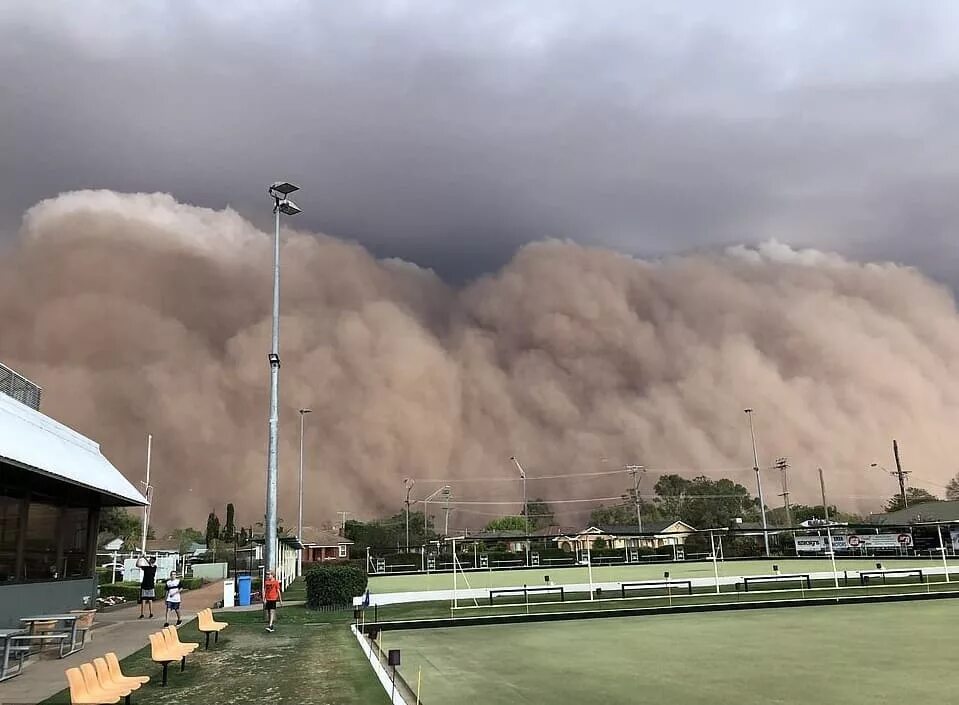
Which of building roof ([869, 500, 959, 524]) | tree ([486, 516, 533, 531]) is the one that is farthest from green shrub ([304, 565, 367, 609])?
tree ([486, 516, 533, 531])

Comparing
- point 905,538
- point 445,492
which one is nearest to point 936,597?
point 905,538

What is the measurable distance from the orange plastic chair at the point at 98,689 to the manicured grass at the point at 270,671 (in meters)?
1.74

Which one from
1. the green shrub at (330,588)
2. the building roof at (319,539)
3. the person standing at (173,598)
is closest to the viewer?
the person standing at (173,598)

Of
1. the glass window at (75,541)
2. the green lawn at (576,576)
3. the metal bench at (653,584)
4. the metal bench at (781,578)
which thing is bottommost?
the green lawn at (576,576)

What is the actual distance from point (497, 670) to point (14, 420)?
14.1 meters

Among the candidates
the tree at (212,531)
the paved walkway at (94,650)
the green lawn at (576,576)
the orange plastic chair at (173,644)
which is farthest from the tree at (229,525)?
the orange plastic chair at (173,644)

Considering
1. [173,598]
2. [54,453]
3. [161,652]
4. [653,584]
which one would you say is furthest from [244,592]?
[161,652]

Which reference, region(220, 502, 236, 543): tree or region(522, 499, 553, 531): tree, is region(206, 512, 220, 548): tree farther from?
region(522, 499, 553, 531): tree

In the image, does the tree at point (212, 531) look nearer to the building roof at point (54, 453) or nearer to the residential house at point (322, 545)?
the residential house at point (322, 545)

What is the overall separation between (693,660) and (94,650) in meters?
13.2

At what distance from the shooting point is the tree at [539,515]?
180625 mm

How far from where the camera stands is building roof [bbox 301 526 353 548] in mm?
111125

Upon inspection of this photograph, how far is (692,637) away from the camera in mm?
17859

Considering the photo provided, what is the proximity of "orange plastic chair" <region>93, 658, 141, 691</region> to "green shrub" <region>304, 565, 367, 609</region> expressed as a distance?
15483mm
